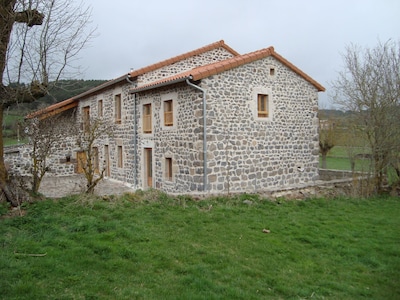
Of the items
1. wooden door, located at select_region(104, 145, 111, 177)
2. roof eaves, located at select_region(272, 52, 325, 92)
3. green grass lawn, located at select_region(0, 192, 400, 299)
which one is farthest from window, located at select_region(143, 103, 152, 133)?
green grass lawn, located at select_region(0, 192, 400, 299)

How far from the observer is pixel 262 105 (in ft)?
41.4

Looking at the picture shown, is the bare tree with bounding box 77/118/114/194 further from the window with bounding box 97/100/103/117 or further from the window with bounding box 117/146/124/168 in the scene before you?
the window with bounding box 97/100/103/117

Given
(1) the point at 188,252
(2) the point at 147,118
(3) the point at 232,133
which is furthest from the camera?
(2) the point at 147,118

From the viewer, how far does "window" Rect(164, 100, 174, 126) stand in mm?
12399

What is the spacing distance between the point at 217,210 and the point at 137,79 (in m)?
7.64

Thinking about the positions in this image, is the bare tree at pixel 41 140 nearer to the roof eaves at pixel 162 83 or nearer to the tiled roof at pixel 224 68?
the roof eaves at pixel 162 83

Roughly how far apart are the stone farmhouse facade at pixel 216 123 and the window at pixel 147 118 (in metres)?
0.04

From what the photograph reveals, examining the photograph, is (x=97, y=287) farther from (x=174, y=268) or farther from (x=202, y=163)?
(x=202, y=163)

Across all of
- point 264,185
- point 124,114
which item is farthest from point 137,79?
point 264,185

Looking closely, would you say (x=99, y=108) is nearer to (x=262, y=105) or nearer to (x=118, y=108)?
(x=118, y=108)

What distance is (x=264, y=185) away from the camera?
12.4 m

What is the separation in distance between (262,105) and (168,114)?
10.9 feet

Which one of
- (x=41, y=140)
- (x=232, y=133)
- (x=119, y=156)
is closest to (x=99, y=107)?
(x=119, y=156)

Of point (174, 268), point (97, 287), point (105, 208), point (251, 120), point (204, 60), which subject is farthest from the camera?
point (204, 60)
